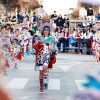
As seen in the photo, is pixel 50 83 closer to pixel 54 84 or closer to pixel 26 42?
pixel 54 84

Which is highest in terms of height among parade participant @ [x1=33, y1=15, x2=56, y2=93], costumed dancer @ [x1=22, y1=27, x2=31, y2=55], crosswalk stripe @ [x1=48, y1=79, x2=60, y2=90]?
parade participant @ [x1=33, y1=15, x2=56, y2=93]

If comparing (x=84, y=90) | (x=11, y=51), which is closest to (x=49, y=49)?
(x=11, y=51)

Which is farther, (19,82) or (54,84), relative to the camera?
(19,82)

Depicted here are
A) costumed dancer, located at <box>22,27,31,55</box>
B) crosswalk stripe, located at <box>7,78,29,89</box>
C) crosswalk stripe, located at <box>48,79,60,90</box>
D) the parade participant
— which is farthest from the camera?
costumed dancer, located at <box>22,27,31,55</box>

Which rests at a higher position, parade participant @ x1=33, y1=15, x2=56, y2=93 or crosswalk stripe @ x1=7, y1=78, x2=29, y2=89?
parade participant @ x1=33, y1=15, x2=56, y2=93

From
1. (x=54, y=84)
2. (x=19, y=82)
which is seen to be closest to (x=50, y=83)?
(x=54, y=84)

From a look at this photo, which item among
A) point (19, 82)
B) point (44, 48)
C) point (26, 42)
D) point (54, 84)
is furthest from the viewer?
point (26, 42)

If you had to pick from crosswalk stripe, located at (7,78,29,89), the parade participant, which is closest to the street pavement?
crosswalk stripe, located at (7,78,29,89)

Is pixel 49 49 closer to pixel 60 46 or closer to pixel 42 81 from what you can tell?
pixel 42 81

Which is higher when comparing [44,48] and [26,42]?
[44,48]

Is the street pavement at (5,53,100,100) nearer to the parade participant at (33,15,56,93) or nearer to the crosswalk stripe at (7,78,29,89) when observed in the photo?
the crosswalk stripe at (7,78,29,89)

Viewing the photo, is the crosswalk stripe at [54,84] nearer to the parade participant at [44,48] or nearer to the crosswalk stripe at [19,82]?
the crosswalk stripe at [19,82]

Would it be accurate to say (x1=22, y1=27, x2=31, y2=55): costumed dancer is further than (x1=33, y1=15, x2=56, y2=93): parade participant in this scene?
Yes

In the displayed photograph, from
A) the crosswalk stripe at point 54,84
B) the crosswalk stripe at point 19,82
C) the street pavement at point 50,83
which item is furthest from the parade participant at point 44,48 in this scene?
the crosswalk stripe at point 19,82
